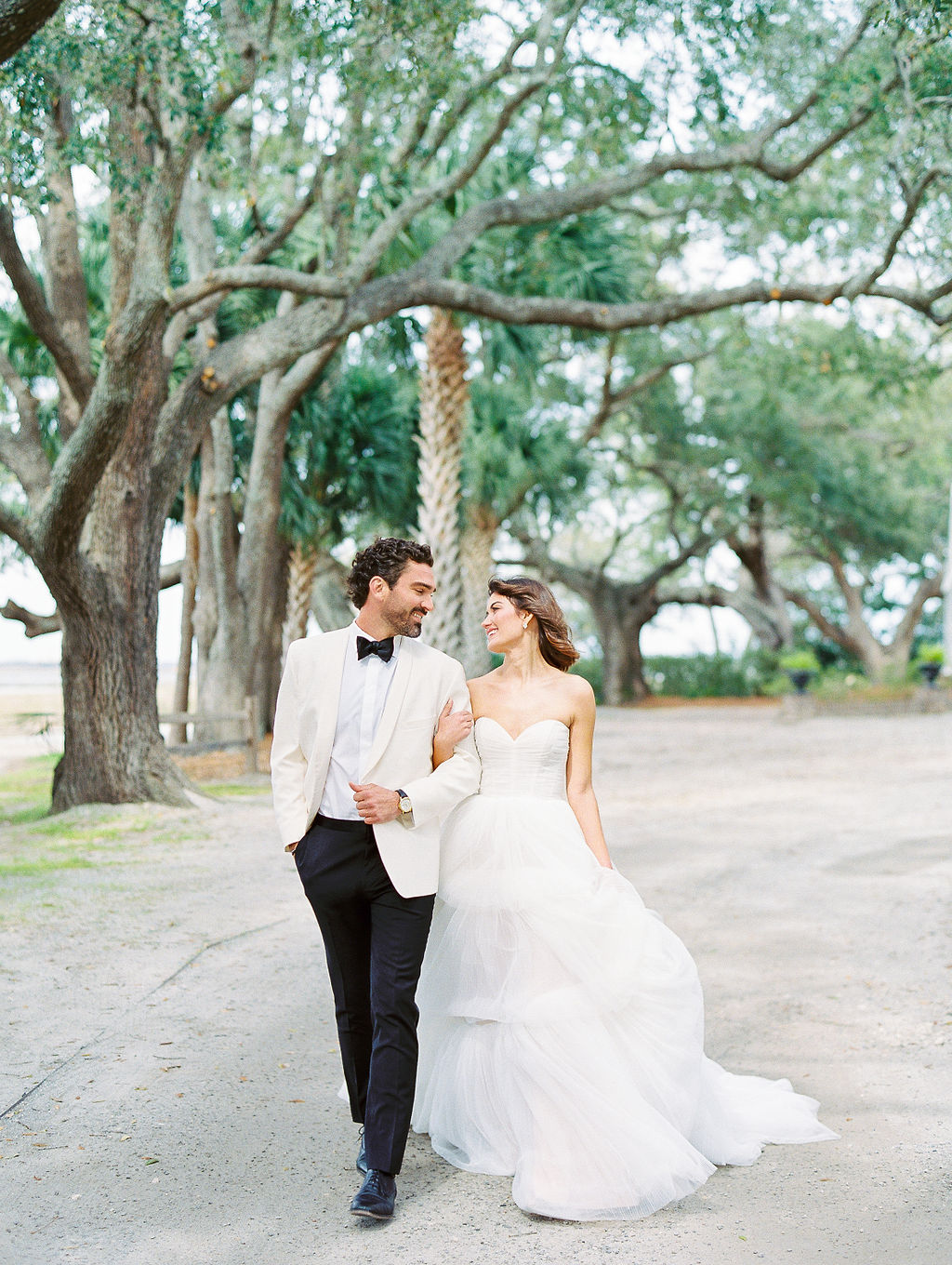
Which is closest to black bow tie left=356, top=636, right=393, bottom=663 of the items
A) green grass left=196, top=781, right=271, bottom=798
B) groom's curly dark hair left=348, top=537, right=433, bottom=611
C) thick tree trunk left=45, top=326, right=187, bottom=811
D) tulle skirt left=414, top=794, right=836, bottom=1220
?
groom's curly dark hair left=348, top=537, right=433, bottom=611

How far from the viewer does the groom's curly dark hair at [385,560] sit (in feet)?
12.2

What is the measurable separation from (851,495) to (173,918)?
27.3 metres

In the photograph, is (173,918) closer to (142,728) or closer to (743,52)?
(142,728)

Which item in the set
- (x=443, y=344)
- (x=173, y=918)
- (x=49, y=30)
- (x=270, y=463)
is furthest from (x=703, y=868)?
(x=443, y=344)

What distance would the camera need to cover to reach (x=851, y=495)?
32031mm

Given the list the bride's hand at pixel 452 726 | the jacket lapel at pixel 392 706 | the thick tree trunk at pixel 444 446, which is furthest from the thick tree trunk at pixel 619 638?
the jacket lapel at pixel 392 706

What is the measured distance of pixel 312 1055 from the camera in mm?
5238

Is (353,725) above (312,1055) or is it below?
above

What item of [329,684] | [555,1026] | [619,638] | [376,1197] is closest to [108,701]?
[329,684]

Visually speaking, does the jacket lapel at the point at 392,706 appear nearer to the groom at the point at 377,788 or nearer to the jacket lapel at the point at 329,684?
the groom at the point at 377,788

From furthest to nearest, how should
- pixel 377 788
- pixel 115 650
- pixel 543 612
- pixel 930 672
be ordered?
pixel 930 672
pixel 115 650
pixel 543 612
pixel 377 788

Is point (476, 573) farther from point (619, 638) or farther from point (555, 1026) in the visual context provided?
point (555, 1026)

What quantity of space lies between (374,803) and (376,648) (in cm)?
47

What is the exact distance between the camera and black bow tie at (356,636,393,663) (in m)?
3.74
